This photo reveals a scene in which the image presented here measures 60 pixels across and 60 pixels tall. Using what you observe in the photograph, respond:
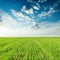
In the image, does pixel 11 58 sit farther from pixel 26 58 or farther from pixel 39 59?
pixel 39 59

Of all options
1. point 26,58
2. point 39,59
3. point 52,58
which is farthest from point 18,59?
point 52,58

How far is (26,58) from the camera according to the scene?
9.74 metres

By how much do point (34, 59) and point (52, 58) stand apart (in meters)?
1.16

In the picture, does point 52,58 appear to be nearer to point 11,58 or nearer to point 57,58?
point 57,58

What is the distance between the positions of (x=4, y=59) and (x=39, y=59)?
2.01 m

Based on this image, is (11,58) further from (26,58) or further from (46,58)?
(46,58)

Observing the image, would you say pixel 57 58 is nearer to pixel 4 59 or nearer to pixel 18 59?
pixel 18 59

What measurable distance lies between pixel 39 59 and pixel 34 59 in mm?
375

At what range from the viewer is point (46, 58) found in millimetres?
10211

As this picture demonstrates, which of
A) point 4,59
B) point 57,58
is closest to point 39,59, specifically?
point 57,58

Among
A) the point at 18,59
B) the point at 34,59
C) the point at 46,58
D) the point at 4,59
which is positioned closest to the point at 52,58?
the point at 46,58

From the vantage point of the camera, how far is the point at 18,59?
9.78 meters

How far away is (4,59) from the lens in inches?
384

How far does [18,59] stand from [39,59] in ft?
4.02
